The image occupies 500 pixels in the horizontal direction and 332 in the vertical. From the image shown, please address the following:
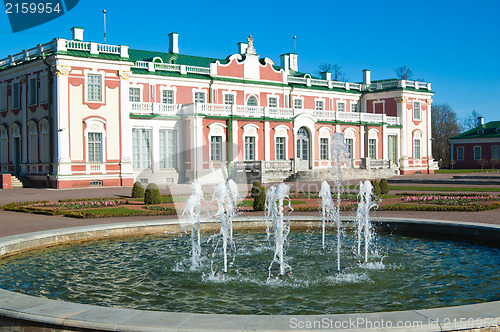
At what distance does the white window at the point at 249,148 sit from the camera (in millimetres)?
38250

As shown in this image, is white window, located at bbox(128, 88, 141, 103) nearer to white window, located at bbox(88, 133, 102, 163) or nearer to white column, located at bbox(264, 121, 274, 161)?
white window, located at bbox(88, 133, 102, 163)

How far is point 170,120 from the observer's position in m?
35.6

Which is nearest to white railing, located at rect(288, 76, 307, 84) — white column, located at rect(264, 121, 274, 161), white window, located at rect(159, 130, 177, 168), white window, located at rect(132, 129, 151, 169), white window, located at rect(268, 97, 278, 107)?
white window, located at rect(268, 97, 278, 107)

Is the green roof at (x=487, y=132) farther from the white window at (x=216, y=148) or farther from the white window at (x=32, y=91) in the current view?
the white window at (x=32, y=91)

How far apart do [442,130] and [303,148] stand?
1883 inches

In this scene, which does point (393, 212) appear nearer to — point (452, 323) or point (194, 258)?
point (194, 258)

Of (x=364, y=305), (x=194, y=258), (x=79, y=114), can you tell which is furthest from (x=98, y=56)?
(x=364, y=305)

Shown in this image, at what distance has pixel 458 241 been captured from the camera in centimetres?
1143

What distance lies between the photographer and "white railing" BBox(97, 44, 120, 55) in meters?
32.6

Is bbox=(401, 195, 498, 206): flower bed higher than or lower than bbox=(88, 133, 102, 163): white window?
lower

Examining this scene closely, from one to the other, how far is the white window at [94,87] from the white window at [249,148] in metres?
11.6

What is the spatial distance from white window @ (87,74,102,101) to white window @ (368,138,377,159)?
979 inches

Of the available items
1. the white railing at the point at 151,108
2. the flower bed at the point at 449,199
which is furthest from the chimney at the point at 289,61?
the flower bed at the point at 449,199

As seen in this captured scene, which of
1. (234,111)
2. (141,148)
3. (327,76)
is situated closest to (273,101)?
(234,111)
